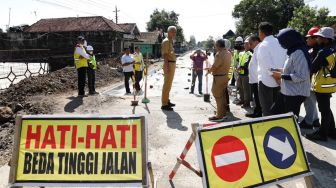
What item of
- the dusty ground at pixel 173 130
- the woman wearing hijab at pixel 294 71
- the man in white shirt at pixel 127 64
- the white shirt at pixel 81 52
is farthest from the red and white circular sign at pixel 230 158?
the man in white shirt at pixel 127 64

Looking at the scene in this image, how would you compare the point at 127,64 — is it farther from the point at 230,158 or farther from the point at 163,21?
the point at 163,21

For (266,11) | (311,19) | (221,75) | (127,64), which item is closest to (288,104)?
(221,75)

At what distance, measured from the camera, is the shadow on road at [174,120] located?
283 inches

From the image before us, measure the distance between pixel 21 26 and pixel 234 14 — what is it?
43.8 metres

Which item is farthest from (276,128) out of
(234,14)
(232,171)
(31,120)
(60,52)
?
(234,14)

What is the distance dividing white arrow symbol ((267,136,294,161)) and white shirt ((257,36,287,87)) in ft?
7.01

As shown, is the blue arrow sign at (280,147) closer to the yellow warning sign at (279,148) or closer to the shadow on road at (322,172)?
the yellow warning sign at (279,148)

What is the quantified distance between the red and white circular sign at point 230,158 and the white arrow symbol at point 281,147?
37 centimetres

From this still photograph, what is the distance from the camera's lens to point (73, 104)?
31.1ft

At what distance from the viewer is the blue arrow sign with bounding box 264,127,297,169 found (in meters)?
3.68

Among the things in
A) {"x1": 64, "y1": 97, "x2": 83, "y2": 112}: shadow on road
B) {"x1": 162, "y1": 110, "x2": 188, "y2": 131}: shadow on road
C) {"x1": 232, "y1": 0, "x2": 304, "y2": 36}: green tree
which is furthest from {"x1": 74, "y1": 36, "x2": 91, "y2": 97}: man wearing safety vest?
{"x1": 232, "y1": 0, "x2": 304, "y2": 36}: green tree

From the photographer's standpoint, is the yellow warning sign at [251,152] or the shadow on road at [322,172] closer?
the yellow warning sign at [251,152]

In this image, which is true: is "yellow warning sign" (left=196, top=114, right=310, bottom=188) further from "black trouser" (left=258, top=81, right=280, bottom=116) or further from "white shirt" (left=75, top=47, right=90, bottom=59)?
"white shirt" (left=75, top=47, right=90, bottom=59)

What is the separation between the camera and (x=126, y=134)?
3682 mm
